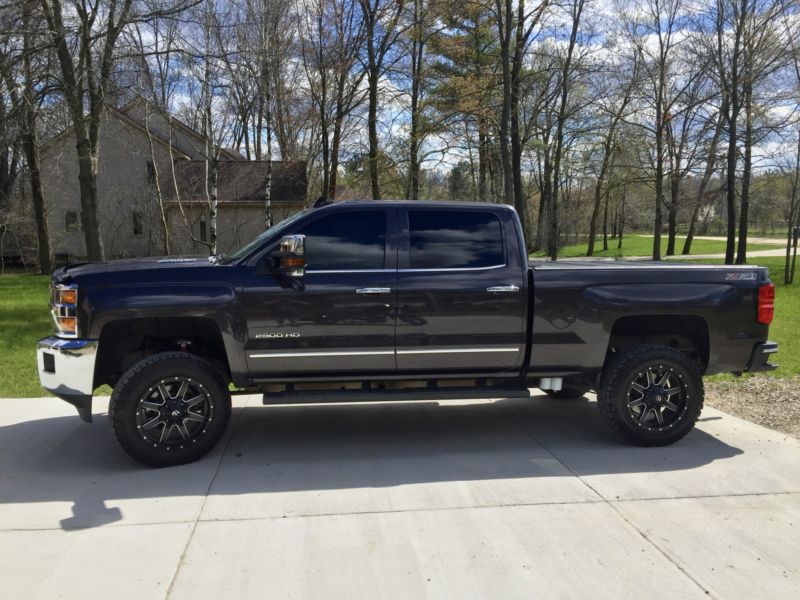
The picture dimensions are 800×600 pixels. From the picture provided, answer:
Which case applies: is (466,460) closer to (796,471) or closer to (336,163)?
(796,471)

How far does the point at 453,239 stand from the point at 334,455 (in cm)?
201

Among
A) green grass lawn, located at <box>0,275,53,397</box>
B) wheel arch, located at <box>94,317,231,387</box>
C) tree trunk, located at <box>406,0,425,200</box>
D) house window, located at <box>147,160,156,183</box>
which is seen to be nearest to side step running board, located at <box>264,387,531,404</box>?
wheel arch, located at <box>94,317,231,387</box>

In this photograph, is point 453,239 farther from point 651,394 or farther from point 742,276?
point 742,276

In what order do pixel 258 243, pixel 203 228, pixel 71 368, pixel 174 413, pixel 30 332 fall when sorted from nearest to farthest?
pixel 71 368 → pixel 174 413 → pixel 258 243 → pixel 30 332 → pixel 203 228

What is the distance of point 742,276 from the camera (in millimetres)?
5375

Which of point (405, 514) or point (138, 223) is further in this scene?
point (138, 223)

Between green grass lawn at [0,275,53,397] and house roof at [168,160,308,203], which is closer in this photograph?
green grass lawn at [0,275,53,397]

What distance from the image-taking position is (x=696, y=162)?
1068 inches

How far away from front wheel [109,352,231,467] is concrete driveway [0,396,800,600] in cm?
19

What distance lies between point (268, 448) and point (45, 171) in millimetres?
34410

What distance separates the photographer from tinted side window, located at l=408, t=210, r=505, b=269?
518 centimetres

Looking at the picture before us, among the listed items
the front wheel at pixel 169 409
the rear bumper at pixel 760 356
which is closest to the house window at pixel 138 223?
the front wheel at pixel 169 409

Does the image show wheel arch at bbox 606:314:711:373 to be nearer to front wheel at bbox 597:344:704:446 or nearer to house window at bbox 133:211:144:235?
front wheel at bbox 597:344:704:446

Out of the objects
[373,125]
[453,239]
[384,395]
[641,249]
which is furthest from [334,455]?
[641,249]
